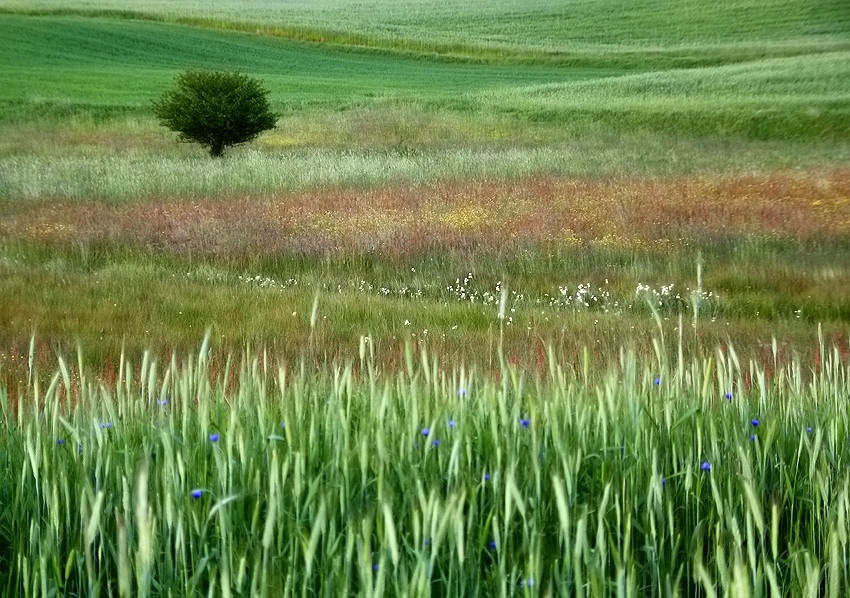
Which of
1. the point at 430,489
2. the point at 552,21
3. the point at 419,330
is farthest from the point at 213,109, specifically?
the point at 552,21

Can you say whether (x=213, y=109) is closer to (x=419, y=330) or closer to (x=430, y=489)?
(x=419, y=330)

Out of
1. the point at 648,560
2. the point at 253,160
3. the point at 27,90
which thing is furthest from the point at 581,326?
the point at 27,90

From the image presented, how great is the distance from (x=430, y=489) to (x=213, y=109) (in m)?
9.51

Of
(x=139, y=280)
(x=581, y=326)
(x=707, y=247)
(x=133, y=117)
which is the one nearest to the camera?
(x=581, y=326)

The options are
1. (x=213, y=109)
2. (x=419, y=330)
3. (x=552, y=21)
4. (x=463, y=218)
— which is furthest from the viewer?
(x=552, y=21)

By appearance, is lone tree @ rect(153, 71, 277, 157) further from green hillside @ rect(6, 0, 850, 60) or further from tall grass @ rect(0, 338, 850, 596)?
green hillside @ rect(6, 0, 850, 60)

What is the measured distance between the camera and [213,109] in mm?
10625

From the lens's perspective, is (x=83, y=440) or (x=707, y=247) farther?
(x=707, y=247)

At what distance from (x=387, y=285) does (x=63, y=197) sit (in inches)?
131

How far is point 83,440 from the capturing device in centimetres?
186

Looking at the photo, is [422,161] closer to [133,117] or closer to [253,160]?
[253,160]

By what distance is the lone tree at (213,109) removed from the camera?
34.8 ft

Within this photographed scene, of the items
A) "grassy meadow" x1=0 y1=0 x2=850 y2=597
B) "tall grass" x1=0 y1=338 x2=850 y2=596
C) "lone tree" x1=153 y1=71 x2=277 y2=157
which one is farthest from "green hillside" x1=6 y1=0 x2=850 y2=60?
"tall grass" x1=0 y1=338 x2=850 y2=596

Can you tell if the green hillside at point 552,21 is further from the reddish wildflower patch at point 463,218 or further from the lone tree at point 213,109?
the reddish wildflower patch at point 463,218
